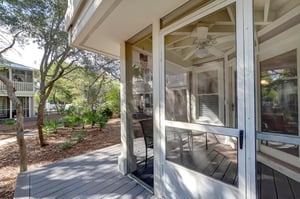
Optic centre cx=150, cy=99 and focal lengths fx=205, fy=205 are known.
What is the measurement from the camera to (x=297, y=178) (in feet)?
5.84

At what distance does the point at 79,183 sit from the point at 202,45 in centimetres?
274

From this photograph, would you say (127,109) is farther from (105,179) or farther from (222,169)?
(222,169)

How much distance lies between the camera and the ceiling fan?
2.20m

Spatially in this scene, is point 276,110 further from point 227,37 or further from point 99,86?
point 99,86

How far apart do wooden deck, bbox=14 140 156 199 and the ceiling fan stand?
1950 mm

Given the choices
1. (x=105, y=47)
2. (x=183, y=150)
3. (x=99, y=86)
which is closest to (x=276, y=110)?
(x=183, y=150)

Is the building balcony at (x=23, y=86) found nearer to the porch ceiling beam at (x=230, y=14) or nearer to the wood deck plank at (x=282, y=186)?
the porch ceiling beam at (x=230, y=14)

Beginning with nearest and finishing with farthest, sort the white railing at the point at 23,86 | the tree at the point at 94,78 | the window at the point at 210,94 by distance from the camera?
the window at the point at 210,94 < the tree at the point at 94,78 < the white railing at the point at 23,86

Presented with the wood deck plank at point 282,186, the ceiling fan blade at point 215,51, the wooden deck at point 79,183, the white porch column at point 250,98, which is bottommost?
the wooden deck at point 79,183

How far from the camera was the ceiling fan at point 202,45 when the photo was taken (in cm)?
220

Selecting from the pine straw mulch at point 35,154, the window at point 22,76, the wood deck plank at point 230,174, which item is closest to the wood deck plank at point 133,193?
the pine straw mulch at point 35,154

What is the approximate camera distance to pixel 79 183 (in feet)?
10.6

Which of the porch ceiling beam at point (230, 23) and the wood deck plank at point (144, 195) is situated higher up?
the porch ceiling beam at point (230, 23)

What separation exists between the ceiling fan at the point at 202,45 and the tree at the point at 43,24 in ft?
18.7
